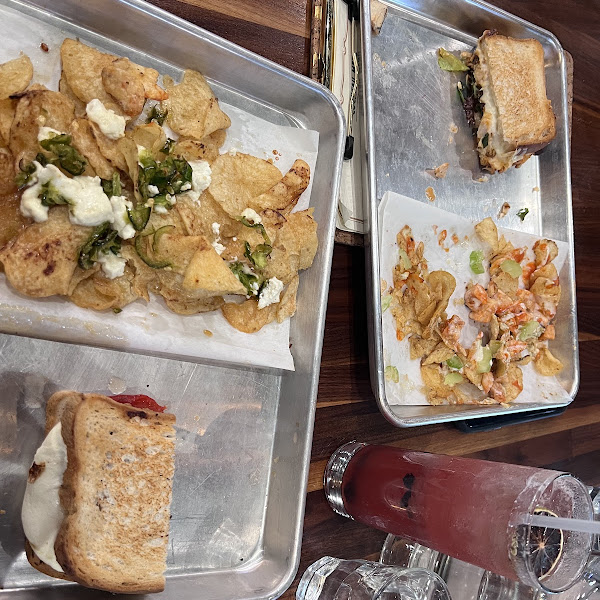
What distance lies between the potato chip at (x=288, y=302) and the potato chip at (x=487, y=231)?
0.82 meters

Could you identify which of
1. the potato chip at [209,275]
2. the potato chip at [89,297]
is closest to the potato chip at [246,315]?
the potato chip at [209,275]

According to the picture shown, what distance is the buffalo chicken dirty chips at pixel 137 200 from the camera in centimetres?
132

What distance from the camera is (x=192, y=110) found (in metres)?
1.54

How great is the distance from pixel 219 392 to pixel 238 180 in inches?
23.9

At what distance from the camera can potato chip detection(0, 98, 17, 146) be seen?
1.33 meters

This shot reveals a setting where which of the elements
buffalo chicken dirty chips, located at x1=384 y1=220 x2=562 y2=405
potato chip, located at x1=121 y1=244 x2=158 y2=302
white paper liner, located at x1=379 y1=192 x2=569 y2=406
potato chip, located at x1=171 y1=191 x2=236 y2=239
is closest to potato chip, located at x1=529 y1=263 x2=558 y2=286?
buffalo chicken dirty chips, located at x1=384 y1=220 x2=562 y2=405

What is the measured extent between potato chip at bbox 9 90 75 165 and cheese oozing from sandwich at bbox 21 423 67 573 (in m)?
0.64

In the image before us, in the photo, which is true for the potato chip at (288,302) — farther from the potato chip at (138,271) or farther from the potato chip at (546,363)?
the potato chip at (546,363)

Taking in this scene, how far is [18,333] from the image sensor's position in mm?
1331

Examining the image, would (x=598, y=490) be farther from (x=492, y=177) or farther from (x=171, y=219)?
(x=171, y=219)

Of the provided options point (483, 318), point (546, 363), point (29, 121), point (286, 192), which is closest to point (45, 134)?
point (29, 121)

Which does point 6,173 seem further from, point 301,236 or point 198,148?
point 301,236

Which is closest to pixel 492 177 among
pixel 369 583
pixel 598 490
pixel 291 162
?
pixel 291 162

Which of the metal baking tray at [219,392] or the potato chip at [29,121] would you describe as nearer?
the potato chip at [29,121]
